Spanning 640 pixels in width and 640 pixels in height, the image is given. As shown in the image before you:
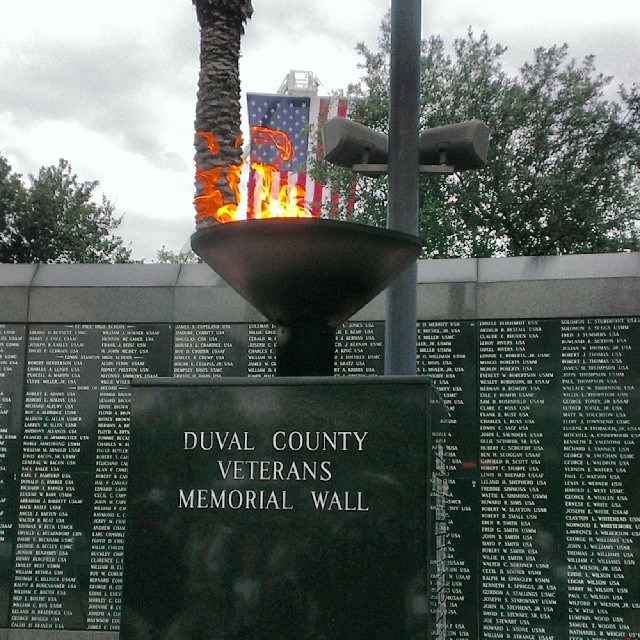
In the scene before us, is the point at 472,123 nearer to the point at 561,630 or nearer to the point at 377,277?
the point at 377,277

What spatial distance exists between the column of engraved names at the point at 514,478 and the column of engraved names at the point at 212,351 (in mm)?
1911

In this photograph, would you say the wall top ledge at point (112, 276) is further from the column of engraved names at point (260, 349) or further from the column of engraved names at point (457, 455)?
the column of engraved names at point (457, 455)

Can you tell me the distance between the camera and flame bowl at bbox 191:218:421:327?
149 inches

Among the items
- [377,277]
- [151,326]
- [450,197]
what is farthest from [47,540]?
[450,197]

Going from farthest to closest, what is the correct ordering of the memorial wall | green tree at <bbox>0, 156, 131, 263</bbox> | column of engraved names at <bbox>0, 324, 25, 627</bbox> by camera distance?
1. green tree at <bbox>0, 156, 131, 263</bbox>
2. column of engraved names at <bbox>0, 324, 25, 627</bbox>
3. the memorial wall

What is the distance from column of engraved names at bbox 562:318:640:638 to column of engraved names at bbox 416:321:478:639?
2.24 feet

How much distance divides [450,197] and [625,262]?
40.3 ft

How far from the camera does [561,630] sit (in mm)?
7035

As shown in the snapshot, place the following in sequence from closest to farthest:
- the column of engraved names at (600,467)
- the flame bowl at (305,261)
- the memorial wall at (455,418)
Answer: the flame bowl at (305,261) < the column of engraved names at (600,467) < the memorial wall at (455,418)

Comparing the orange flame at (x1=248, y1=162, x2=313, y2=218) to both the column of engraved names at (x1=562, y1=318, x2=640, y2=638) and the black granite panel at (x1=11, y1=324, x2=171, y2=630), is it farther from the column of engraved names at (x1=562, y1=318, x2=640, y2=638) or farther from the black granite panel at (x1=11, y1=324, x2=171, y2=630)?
the black granite panel at (x1=11, y1=324, x2=171, y2=630)

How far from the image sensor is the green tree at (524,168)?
19281mm

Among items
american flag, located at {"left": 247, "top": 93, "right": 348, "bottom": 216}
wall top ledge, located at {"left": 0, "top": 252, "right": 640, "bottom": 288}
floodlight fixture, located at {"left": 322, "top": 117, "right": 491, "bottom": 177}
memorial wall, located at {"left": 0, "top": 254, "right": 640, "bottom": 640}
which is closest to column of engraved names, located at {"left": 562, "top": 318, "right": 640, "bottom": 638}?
memorial wall, located at {"left": 0, "top": 254, "right": 640, "bottom": 640}

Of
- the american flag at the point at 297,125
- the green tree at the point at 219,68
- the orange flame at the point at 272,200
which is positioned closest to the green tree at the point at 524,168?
the american flag at the point at 297,125

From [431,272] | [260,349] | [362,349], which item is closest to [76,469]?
[260,349]
